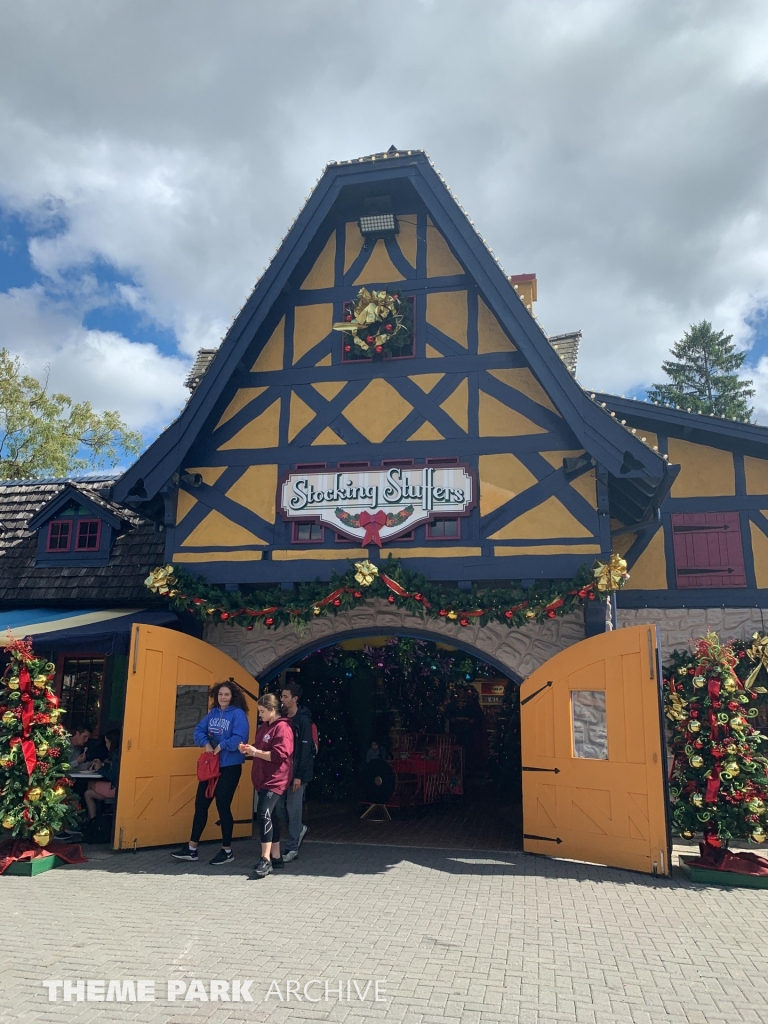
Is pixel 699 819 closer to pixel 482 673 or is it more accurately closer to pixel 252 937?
pixel 252 937

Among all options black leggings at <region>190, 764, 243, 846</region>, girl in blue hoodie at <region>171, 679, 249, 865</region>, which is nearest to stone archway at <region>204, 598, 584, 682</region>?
girl in blue hoodie at <region>171, 679, 249, 865</region>

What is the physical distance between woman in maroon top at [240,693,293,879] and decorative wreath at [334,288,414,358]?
4601 millimetres

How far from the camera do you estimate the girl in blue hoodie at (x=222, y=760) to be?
322 inches

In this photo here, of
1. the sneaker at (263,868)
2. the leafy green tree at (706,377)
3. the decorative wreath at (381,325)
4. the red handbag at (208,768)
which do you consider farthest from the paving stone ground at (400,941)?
the leafy green tree at (706,377)

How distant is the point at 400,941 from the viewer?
18.4ft

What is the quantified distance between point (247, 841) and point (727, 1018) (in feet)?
20.6

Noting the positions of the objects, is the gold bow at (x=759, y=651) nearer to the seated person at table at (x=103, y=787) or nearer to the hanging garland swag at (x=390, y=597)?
the hanging garland swag at (x=390, y=597)

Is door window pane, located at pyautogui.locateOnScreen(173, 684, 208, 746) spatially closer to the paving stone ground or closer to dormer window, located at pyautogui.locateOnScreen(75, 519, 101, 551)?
the paving stone ground

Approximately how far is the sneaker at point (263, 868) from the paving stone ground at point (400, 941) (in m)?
0.16

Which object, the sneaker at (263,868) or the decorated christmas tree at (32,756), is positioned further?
the decorated christmas tree at (32,756)

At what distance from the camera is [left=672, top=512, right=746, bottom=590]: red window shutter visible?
10812 mm

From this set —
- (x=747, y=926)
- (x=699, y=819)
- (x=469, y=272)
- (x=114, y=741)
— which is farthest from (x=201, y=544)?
(x=747, y=926)

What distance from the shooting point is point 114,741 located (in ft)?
35.1

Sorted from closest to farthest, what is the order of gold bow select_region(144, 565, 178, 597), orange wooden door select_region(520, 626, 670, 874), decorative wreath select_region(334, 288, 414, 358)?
orange wooden door select_region(520, 626, 670, 874), gold bow select_region(144, 565, 178, 597), decorative wreath select_region(334, 288, 414, 358)
